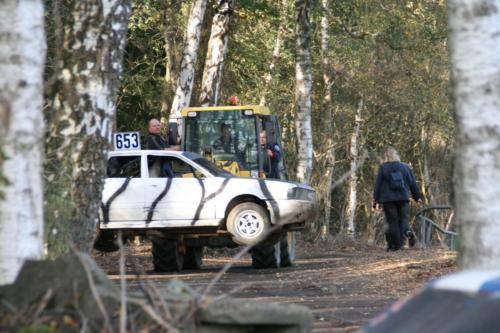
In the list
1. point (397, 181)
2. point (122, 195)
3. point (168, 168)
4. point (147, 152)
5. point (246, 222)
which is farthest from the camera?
point (397, 181)

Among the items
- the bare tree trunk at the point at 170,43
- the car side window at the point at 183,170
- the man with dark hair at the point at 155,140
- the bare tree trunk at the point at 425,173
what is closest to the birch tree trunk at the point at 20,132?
the car side window at the point at 183,170

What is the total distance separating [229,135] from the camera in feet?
77.0

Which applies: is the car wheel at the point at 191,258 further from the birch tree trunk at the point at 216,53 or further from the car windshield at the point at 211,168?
the birch tree trunk at the point at 216,53

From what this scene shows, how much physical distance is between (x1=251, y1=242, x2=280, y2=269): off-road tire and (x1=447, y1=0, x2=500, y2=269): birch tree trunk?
12.1 m

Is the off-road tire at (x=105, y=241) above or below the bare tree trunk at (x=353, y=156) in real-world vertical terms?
below

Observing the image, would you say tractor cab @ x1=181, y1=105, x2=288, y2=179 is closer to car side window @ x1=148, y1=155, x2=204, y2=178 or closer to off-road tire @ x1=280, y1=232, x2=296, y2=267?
off-road tire @ x1=280, y1=232, x2=296, y2=267

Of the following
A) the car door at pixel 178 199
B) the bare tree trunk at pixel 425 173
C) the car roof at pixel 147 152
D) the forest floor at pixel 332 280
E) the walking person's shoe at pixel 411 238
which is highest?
the bare tree trunk at pixel 425 173

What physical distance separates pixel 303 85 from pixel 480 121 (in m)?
20.1

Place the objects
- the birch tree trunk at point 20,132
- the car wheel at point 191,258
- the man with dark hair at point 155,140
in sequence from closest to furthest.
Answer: the birch tree trunk at point 20,132 < the car wheel at point 191,258 < the man with dark hair at point 155,140

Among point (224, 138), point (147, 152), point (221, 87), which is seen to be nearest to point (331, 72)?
point (221, 87)

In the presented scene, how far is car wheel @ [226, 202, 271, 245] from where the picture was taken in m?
19.8

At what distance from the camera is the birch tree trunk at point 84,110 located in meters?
11.8

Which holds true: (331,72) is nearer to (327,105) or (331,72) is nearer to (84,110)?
(327,105)

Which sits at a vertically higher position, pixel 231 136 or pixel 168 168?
pixel 231 136
